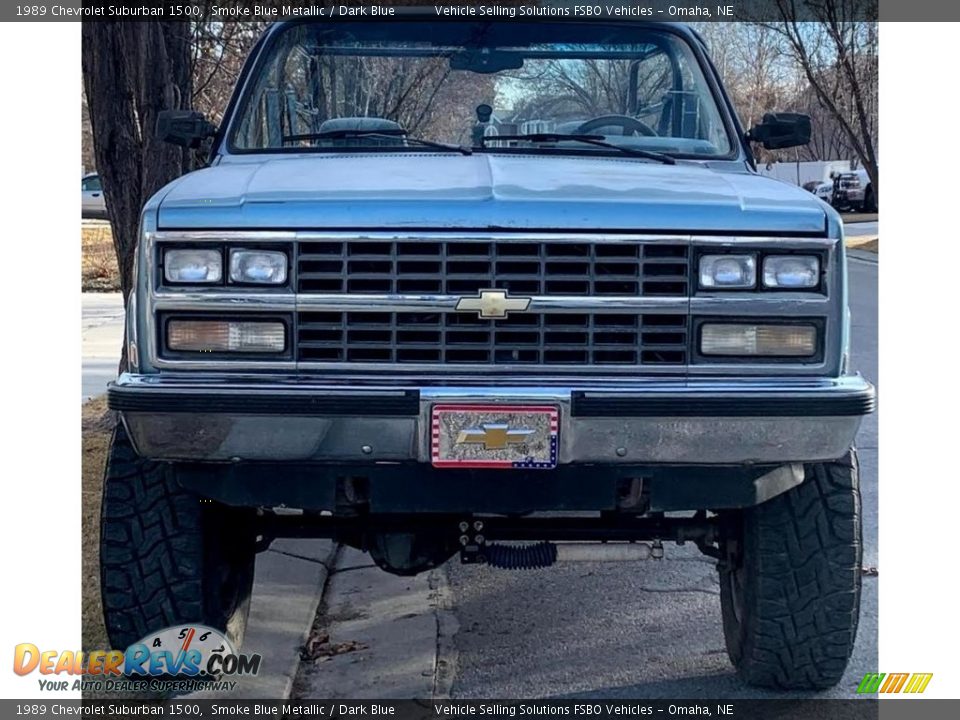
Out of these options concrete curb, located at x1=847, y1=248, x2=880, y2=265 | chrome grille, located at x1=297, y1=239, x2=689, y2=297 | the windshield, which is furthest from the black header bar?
concrete curb, located at x1=847, y1=248, x2=880, y2=265

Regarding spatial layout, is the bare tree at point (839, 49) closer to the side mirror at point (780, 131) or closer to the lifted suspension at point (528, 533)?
the side mirror at point (780, 131)

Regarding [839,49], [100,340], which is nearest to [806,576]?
[100,340]

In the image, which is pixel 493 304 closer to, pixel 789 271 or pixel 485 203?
pixel 485 203

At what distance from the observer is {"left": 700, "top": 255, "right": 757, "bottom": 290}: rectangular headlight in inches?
146

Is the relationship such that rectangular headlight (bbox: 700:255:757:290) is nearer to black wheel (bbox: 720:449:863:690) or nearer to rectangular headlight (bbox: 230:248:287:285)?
black wheel (bbox: 720:449:863:690)

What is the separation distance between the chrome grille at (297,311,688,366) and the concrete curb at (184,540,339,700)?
3.83 feet

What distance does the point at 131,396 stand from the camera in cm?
364

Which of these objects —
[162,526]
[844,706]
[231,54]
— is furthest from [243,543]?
[231,54]

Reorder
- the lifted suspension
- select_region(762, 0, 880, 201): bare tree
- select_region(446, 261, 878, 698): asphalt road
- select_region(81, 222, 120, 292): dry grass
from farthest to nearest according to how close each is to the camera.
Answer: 1. select_region(762, 0, 880, 201): bare tree
2. select_region(81, 222, 120, 292): dry grass
3. select_region(446, 261, 878, 698): asphalt road
4. the lifted suspension

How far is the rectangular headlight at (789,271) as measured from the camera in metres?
3.72

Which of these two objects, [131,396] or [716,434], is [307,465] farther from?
[716,434]

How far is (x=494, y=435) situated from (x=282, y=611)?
181cm

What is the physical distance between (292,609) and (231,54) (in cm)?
766

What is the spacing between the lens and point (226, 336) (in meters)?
3.70
